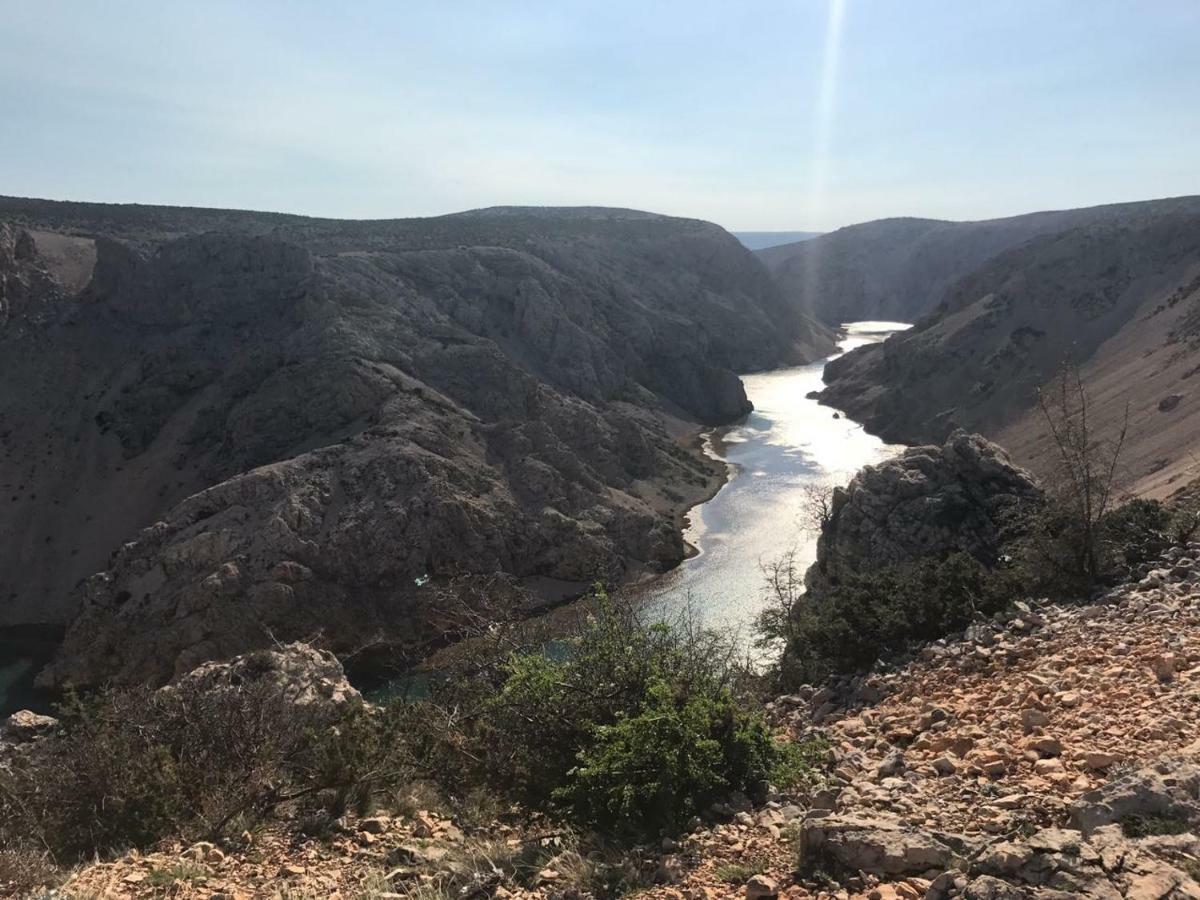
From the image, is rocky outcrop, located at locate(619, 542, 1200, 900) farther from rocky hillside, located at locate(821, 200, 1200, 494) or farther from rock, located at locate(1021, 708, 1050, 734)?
rocky hillside, located at locate(821, 200, 1200, 494)

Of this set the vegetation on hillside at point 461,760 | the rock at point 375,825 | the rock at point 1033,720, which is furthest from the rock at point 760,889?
the rock at point 375,825

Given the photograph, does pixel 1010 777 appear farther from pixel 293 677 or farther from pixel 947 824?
pixel 293 677

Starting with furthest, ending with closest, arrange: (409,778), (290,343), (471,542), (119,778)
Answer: (290,343), (471,542), (409,778), (119,778)

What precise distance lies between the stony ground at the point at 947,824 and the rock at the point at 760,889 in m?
0.02

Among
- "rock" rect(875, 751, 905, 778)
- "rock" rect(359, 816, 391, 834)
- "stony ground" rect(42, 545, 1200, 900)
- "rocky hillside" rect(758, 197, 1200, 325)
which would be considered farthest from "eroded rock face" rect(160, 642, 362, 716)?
"rocky hillside" rect(758, 197, 1200, 325)

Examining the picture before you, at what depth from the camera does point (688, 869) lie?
646 cm

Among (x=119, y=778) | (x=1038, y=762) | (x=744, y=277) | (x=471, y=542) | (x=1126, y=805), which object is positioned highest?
(x=744, y=277)

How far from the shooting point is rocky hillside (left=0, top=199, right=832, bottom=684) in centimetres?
3622

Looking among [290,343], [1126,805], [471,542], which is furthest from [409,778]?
[290,343]

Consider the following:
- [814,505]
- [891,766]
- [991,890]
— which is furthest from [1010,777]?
[814,505]

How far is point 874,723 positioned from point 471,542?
32247 millimetres

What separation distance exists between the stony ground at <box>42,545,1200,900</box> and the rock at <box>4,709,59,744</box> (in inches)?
414

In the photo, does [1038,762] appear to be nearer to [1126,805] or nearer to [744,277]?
[1126,805]

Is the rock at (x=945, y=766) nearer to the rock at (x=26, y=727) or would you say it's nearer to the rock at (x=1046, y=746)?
the rock at (x=1046, y=746)
